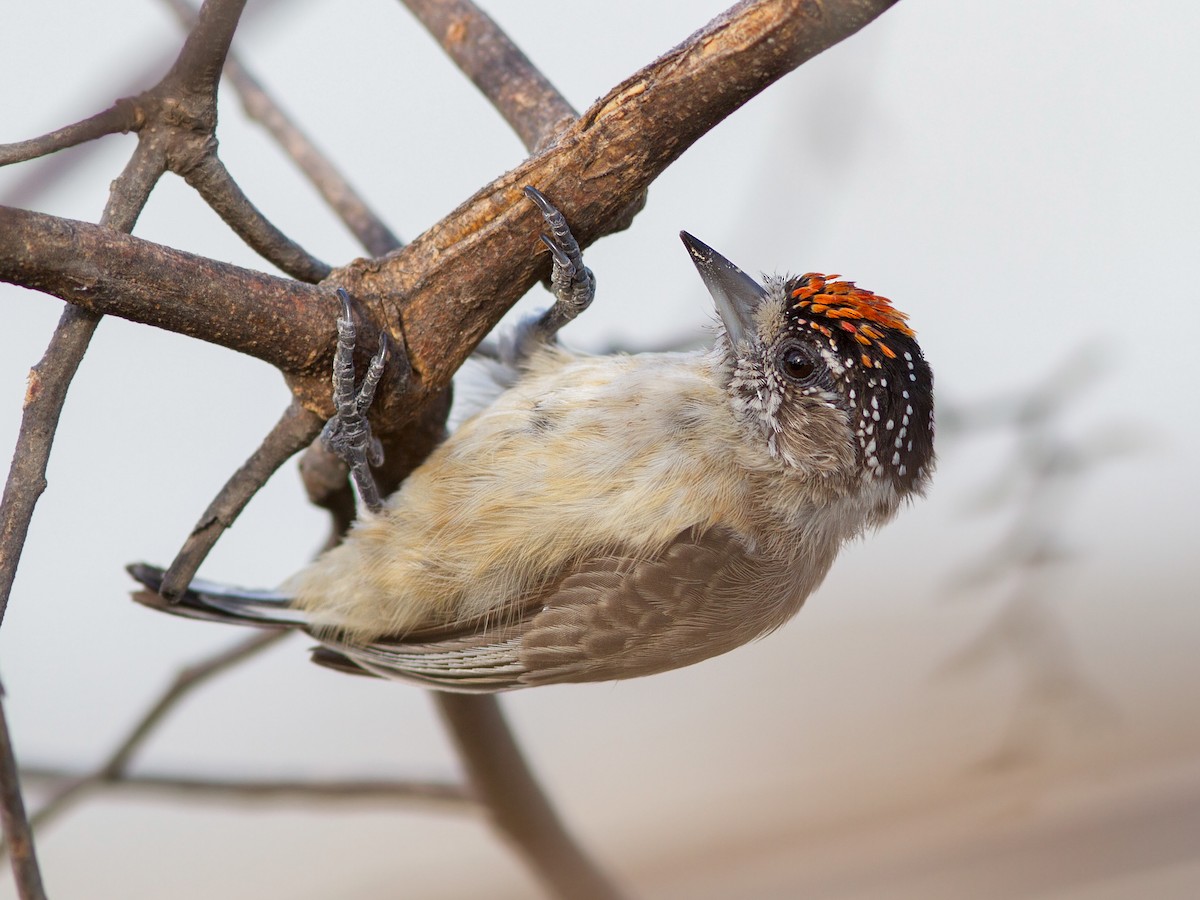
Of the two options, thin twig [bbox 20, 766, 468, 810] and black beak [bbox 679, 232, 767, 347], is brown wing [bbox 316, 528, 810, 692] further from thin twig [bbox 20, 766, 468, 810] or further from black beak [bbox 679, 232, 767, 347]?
black beak [bbox 679, 232, 767, 347]

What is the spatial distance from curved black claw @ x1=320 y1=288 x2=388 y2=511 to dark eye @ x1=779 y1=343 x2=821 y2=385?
45.1 inches

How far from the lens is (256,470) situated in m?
2.46

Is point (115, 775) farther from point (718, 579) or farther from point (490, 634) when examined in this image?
point (718, 579)

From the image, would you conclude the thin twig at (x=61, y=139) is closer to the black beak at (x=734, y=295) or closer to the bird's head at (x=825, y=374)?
the bird's head at (x=825, y=374)

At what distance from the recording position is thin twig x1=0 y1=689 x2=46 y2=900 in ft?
6.73

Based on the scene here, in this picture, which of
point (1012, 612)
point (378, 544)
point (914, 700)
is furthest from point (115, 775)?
point (914, 700)

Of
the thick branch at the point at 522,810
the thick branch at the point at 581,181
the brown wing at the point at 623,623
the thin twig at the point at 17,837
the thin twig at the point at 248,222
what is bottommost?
the thin twig at the point at 17,837

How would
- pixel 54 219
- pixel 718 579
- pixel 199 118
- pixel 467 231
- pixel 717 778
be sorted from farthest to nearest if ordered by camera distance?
pixel 717 778 < pixel 718 579 < pixel 467 231 < pixel 199 118 < pixel 54 219

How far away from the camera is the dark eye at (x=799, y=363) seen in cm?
310

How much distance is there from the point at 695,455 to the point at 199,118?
1.53m

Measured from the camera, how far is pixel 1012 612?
3209mm

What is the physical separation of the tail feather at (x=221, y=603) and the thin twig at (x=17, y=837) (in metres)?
0.70

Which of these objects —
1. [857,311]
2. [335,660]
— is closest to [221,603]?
[335,660]

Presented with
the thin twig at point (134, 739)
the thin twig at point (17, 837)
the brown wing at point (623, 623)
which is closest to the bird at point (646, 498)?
the brown wing at point (623, 623)
